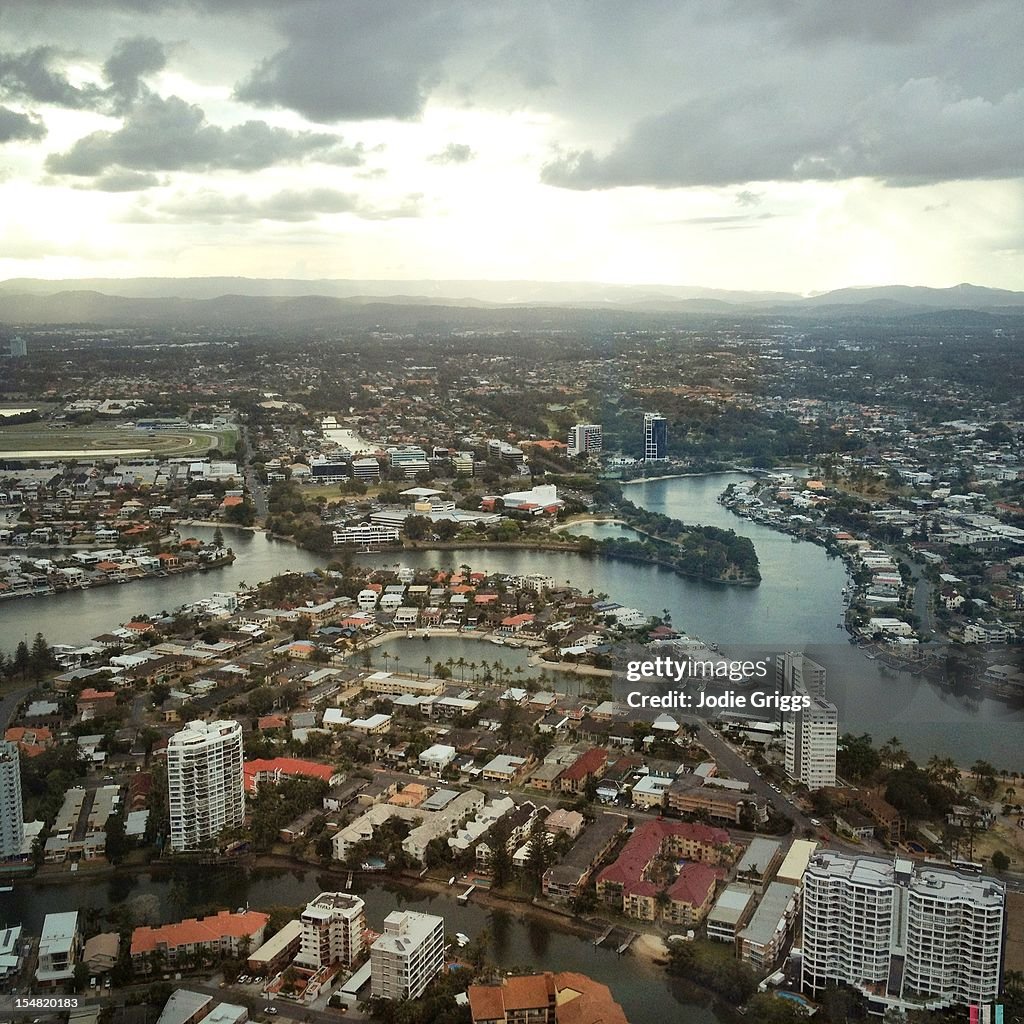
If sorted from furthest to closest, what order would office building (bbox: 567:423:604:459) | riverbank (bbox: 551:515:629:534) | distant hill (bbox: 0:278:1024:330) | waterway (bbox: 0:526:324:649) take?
office building (bbox: 567:423:604:459), riverbank (bbox: 551:515:629:534), distant hill (bbox: 0:278:1024:330), waterway (bbox: 0:526:324:649)

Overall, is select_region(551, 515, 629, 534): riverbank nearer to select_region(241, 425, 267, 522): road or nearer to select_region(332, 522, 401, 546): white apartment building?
select_region(332, 522, 401, 546): white apartment building

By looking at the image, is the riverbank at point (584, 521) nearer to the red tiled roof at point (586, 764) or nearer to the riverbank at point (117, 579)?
the riverbank at point (117, 579)

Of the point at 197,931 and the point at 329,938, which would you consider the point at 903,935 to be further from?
the point at 197,931

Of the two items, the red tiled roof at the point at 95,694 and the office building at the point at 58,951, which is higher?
the office building at the point at 58,951

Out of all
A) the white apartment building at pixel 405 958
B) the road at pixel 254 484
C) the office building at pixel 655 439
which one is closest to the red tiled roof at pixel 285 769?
the white apartment building at pixel 405 958

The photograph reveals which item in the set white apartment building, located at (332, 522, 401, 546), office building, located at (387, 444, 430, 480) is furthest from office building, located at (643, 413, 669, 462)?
white apartment building, located at (332, 522, 401, 546)

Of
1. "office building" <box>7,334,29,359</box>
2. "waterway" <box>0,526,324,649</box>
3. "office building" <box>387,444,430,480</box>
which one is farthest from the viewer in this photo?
"office building" <box>387,444,430,480</box>

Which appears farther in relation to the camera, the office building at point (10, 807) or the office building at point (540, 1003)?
the office building at point (10, 807)
